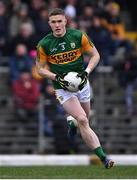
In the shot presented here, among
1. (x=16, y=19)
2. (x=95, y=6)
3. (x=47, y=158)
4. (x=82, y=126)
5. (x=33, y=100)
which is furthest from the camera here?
(x=95, y=6)

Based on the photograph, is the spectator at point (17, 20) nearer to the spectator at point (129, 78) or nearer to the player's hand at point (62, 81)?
the spectator at point (129, 78)

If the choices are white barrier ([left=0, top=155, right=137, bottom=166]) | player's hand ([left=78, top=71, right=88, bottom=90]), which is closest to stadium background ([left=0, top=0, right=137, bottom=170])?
white barrier ([left=0, top=155, right=137, bottom=166])

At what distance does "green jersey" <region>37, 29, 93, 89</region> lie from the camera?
517 inches

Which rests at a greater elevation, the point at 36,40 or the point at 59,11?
the point at 59,11

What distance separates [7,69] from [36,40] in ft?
3.20

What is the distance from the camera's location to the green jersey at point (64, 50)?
517 inches

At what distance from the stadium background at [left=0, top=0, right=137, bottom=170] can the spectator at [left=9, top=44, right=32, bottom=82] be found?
0.02 m

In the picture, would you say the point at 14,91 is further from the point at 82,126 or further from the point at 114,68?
the point at 82,126

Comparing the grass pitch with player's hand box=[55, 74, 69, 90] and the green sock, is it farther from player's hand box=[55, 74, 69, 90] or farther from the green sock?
player's hand box=[55, 74, 69, 90]

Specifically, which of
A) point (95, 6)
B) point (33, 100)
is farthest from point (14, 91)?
point (95, 6)

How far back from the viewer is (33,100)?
1867cm

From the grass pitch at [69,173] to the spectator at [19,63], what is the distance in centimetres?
477

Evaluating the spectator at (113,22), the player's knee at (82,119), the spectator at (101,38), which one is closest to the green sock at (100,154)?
the player's knee at (82,119)

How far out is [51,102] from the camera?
62.2 ft
